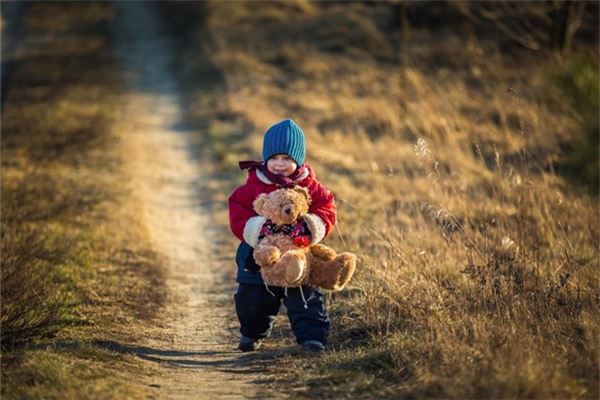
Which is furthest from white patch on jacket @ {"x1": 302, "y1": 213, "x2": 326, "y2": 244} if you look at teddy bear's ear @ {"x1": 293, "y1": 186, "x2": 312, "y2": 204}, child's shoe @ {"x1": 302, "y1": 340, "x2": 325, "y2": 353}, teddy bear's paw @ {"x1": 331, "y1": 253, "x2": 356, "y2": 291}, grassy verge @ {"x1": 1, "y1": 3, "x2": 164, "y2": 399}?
grassy verge @ {"x1": 1, "y1": 3, "x2": 164, "y2": 399}

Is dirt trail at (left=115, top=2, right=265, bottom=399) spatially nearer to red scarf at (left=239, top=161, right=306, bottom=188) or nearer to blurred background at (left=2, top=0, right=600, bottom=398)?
blurred background at (left=2, top=0, right=600, bottom=398)

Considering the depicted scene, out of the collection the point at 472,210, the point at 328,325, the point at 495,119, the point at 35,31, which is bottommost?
the point at 35,31

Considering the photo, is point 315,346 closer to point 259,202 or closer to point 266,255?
point 266,255

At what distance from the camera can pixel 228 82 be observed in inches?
768

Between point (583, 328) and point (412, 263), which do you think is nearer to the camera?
point (583, 328)

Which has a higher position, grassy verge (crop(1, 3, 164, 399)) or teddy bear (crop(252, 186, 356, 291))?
teddy bear (crop(252, 186, 356, 291))

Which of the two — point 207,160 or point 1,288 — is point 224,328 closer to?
point 1,288

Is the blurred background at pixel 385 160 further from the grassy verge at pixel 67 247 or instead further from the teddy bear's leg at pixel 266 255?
the teddy bear's leg at pixel 266 255

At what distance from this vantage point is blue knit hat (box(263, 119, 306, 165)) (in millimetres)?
5848

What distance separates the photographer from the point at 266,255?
5676 mm

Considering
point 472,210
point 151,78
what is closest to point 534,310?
point 472,210

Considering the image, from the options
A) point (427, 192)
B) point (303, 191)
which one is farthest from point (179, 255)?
point (303, 191)

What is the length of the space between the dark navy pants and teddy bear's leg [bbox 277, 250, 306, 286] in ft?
0.95

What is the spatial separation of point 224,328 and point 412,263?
5.32 ft
